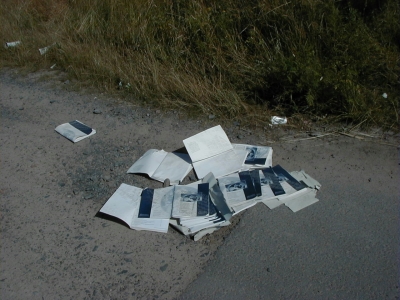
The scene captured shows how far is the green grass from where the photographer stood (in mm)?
4090

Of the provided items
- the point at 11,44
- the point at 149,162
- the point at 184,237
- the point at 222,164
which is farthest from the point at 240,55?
the point at 11,44

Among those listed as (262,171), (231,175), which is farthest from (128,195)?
(262,171)

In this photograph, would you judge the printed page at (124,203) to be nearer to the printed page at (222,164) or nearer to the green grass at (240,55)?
the printed page at (222,164)

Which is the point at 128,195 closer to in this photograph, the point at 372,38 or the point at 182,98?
the point at 182,98

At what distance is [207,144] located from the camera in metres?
3.68

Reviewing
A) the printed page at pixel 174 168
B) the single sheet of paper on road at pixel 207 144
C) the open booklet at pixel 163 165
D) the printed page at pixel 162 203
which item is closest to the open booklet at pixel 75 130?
the open booklet at pixel 163 165

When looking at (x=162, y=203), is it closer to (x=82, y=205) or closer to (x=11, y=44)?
(x=82, y=205)

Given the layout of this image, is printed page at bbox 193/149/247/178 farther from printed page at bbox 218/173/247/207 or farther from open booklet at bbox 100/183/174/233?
open booklet at bbox 100/183/174/233

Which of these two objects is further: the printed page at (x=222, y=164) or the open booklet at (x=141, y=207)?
the printed page at (x=222, y=164)

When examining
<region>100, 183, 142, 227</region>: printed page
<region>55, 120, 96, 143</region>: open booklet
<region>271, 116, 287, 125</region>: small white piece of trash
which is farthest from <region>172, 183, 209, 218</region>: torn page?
<region>55, 120, 96, 143</region>: open booklet

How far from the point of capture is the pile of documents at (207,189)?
9.89ft

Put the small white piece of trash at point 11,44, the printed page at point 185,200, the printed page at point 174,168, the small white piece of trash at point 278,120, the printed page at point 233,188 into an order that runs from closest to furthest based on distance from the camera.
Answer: the printed page at point 185,200 < the printed page at point 233,188 < the printed page at point 174,168 < the small white piece of trash at point 278,120 < the small white piece of trash at point 11,44

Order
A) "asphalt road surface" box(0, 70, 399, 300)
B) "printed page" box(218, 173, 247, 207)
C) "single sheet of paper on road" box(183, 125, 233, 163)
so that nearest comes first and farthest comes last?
1. "asphalt road surface" box(0, 70, 399, 300)
2. "printed page" box(218, 173, 247, 207)
3. "single sheet of paper on road" box(183, 125, 233, 163)

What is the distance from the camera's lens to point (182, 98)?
14.6ft
